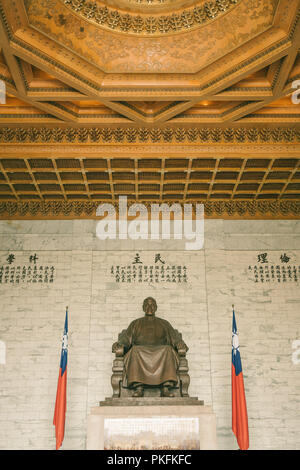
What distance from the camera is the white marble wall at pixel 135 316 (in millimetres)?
6968

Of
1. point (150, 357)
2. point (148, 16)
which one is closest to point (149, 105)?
point (148, 16)

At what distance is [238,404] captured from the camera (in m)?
6.47

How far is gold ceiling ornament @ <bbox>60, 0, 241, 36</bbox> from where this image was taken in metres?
5.46

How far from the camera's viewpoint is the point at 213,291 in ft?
25.5

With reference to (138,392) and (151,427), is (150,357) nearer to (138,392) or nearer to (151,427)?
(138,392)

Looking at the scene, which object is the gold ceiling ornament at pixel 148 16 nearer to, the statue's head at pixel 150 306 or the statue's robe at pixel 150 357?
the statue's head at pixel 150 306

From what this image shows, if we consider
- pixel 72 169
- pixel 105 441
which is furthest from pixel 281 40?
pixel 105 441

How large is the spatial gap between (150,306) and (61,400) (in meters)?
1.90

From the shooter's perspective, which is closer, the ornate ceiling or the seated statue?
the ornate ceiling

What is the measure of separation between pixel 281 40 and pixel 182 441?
4.90 m

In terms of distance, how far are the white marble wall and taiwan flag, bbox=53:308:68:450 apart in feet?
1.79

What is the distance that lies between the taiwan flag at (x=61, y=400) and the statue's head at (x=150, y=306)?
1.32 m

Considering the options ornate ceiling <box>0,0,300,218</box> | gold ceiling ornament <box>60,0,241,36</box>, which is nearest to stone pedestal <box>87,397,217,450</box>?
ornate ceiling <box>0,0,300,218</box>

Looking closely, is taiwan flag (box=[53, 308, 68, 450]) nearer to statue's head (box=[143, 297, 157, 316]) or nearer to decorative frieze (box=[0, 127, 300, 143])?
statue's head (box=[143, 297, 157, 316])
